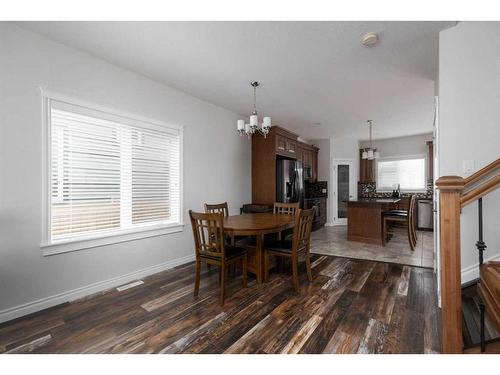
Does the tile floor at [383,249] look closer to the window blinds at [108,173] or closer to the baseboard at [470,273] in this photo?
the baseboard at [470,273]

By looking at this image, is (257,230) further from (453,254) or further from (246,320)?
(453,254)

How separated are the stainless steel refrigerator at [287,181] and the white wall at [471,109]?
2.83 m

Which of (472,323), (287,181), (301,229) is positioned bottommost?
(472,323)

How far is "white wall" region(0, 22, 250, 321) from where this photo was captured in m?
2.02

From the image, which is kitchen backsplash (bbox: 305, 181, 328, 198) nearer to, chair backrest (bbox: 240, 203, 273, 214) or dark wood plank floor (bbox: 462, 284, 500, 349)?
chair backrest (bbox: 240, 203, 273, 214)

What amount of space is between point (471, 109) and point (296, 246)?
6.76ft

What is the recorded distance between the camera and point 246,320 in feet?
6.52

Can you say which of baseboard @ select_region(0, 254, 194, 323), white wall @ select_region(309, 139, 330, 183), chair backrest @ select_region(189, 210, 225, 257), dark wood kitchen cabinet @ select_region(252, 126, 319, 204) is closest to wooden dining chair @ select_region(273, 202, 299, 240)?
dark wood kitchen cabinet @ select_region(252, 126, 319, 204)

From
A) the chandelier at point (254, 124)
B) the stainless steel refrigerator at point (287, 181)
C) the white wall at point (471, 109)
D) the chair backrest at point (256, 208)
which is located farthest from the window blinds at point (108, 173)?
the white wall at point (471, 109)

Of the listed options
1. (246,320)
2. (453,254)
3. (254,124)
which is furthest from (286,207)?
(453,254)

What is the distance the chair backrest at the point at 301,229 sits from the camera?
2.62 m

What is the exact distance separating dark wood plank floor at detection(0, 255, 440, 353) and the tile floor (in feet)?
2.91

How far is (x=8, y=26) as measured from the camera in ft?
6.61

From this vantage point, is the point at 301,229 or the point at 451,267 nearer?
the point at 451,267
